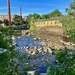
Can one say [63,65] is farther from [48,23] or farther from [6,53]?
[48,23]

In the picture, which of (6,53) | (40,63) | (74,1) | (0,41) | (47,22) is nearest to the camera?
(0,41)

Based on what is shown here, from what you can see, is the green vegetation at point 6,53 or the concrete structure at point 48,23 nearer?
the green vegetation at point 6,53

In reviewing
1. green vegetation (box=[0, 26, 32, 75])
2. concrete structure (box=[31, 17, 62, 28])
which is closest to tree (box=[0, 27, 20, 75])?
green vegetation (box=[0, 26, 32, 75])

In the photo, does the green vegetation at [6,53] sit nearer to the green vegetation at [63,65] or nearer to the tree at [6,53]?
the tree at [6,53]

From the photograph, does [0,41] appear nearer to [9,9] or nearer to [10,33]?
[10,33]

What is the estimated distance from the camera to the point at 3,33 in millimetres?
4863

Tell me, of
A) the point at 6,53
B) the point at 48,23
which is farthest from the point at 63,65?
the point at 48,23

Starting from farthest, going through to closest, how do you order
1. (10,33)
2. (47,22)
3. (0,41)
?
(47,22), (10,33), (0,41)

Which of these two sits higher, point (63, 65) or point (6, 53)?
point (6, 53)

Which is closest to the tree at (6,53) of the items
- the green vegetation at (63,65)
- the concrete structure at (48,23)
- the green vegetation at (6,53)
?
the green vegetation at (6,53)

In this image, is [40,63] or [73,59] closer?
[73,59]

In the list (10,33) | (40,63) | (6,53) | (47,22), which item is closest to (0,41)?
(6,53)

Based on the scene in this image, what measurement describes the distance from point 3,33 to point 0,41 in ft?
1.43

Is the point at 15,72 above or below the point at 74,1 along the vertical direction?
below
